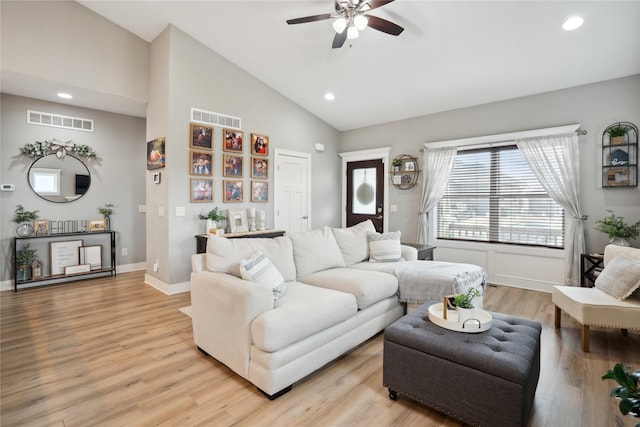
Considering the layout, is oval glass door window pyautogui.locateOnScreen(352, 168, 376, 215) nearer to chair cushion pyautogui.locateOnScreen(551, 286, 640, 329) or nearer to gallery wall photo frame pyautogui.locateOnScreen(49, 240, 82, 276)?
chair cushion pyautogui.locateOnScreen(551, 286, 640, 329)

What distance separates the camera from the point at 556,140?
431 centimetres

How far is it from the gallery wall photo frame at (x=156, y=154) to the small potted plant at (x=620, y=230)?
579cm

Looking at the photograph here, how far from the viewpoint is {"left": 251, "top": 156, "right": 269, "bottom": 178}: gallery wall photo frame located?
17.4 feet

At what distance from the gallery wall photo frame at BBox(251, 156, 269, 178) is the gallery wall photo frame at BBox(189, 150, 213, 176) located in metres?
0.77

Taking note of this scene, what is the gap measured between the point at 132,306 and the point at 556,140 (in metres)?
5.96

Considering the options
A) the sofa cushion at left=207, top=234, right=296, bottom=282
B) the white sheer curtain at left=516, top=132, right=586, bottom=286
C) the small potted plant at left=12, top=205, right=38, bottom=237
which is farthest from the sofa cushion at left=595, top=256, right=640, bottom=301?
the small potted plant at left=12, top=205, right=38, bottom=237

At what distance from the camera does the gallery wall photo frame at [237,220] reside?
486 centimetres

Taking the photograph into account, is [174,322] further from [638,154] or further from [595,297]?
[638,154]

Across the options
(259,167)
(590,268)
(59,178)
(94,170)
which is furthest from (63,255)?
(590,268)

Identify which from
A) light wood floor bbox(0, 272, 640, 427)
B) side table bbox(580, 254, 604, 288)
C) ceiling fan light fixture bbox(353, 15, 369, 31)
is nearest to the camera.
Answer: light wood floor bbox(0, 272, 640, 427)

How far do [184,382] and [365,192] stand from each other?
16.4ft

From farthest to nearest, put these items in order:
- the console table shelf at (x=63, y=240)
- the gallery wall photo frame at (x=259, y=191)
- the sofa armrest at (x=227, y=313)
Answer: the gallery wall photo frame at (x=259, y=191)
the console table shelf at (x=63, y=240)
the sofa armrest at (x=227, y=313)

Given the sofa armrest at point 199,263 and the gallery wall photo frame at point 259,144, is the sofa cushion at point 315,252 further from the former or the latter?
the gallery wall photo frame at point 259,144

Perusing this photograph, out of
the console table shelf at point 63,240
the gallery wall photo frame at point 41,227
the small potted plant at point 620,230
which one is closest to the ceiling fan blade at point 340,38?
the small potted plant at point 620,230
